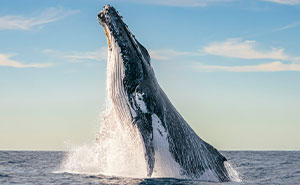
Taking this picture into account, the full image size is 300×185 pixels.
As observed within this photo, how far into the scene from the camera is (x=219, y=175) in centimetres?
1173

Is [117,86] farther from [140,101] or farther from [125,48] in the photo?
[125,48]

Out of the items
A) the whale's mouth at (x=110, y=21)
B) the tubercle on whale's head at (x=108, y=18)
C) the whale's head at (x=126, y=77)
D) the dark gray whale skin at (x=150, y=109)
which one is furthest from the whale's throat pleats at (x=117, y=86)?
the tubercle on whale's head at (x=108, y=18)

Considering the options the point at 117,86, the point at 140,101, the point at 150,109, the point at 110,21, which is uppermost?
the point at 110,21

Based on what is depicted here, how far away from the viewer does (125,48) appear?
1117 cm

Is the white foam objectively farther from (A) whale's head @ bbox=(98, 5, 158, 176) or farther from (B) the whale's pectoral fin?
(B) the whale's pectoral fin

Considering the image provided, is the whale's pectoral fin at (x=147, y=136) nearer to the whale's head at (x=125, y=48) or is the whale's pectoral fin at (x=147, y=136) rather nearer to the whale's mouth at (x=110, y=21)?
the whale's head at (x=125, y=48)

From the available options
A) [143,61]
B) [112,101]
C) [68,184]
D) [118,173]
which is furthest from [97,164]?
[143,61]

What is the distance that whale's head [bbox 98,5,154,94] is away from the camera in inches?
435

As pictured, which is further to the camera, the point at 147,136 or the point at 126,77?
the point at 126,77

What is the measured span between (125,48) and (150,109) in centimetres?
195

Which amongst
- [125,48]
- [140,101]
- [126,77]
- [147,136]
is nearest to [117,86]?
[126,77]

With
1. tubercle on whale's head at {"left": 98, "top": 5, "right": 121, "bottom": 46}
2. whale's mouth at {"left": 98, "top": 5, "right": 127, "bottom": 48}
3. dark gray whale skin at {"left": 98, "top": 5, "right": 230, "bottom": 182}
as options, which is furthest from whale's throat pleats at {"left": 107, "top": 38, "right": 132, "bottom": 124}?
tubercle on whale's head at {"left": 98, "top": 5, "right": 121, "bottom": 46}

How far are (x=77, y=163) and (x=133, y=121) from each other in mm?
4780

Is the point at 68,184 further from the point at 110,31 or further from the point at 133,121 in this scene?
the point at 110,31
